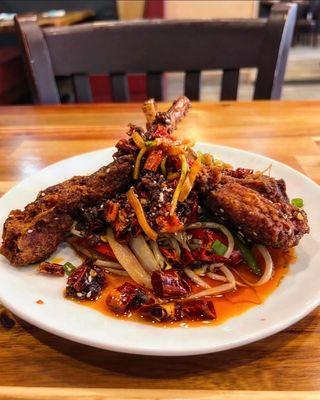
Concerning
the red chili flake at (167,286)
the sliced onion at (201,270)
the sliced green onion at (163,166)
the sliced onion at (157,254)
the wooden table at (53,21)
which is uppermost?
the sliced green onion at (163,166)

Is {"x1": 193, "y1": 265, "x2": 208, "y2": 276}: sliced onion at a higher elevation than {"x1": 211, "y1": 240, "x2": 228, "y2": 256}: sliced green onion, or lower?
lower

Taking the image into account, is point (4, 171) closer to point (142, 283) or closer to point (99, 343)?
point (142, 283)

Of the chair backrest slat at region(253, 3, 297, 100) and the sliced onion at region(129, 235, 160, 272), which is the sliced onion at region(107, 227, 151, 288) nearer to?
the sliced onion at region(129, 235, 160, 272)

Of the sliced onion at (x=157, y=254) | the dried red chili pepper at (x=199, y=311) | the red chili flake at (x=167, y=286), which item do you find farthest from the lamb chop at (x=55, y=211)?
the dried red chili pepper at (x=199, y=311)

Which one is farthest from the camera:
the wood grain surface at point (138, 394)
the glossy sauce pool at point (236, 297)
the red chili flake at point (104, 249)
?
the red chili flake at point (104, 249)

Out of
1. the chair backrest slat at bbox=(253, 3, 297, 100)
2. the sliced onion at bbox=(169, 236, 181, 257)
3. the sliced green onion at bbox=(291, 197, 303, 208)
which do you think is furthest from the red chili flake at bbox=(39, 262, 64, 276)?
the chair backrest slat at bbox=(253, 3, 297, 100)

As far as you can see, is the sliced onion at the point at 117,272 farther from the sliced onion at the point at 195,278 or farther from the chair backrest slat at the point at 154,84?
the chair backrest slat at the point at 154,84

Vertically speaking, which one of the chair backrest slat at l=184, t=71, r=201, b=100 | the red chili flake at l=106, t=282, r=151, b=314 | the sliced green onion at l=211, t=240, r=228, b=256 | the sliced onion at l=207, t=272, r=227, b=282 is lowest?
the chair backrest slat at l=184, t=71, r=201, b=100
